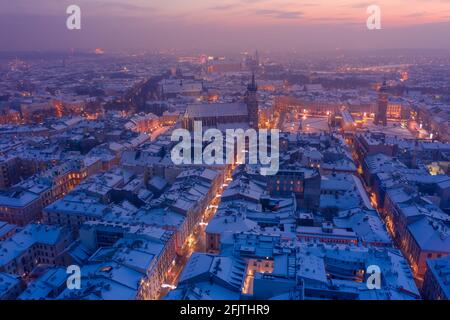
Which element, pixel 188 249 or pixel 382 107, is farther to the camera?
pixel 382 107

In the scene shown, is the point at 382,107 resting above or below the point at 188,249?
above

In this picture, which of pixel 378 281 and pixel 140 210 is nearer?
pixel 378 281

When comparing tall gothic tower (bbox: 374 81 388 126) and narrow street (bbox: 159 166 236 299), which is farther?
tall gothic tower (bbox: 374 81 388 126)

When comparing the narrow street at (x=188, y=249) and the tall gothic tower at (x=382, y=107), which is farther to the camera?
the tall gothic tower at (x=382, y=107)

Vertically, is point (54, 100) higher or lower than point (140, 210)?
higher

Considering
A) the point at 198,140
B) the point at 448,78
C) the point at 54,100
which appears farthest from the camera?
the point at 448,78

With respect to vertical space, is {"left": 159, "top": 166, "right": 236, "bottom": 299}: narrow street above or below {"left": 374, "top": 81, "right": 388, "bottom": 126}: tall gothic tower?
below

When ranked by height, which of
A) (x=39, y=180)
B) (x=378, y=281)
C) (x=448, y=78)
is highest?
(x=448, y=78)

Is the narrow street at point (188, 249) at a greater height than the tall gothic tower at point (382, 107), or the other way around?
the tall gothic tower at point (382, 107)
